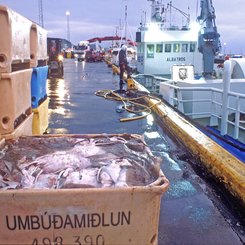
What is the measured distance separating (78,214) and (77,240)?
0.18 metres

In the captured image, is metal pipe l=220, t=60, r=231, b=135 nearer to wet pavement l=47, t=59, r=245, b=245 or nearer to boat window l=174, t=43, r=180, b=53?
wet pavement l=47, t=59, r=245, b=245

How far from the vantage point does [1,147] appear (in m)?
2.76

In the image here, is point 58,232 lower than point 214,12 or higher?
lower

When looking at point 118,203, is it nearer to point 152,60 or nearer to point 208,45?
point 208,45

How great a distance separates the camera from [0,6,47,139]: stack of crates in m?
3.01

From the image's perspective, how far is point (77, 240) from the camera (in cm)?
200

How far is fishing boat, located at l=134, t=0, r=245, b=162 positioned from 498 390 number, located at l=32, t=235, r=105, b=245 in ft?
18.7

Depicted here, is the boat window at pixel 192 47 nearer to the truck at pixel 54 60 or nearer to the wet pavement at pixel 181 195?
the truck at pixel 54 60

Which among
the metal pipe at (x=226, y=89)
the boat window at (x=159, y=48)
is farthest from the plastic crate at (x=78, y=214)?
the boat window at (x=159, y=48)

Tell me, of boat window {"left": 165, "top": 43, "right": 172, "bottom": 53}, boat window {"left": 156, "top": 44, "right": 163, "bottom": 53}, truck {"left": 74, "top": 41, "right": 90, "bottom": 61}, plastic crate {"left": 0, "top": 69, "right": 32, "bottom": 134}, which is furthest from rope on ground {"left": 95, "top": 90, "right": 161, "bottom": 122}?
truck {"left": 74, "top": 41, "right": 90, "bottom": 61}

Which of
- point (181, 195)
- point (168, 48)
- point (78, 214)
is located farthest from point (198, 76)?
point (78, 214)

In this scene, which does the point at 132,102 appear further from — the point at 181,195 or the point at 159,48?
the point at 159,48

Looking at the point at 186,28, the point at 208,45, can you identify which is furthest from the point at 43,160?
the point at 186,28

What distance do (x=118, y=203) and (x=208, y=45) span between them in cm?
1868
